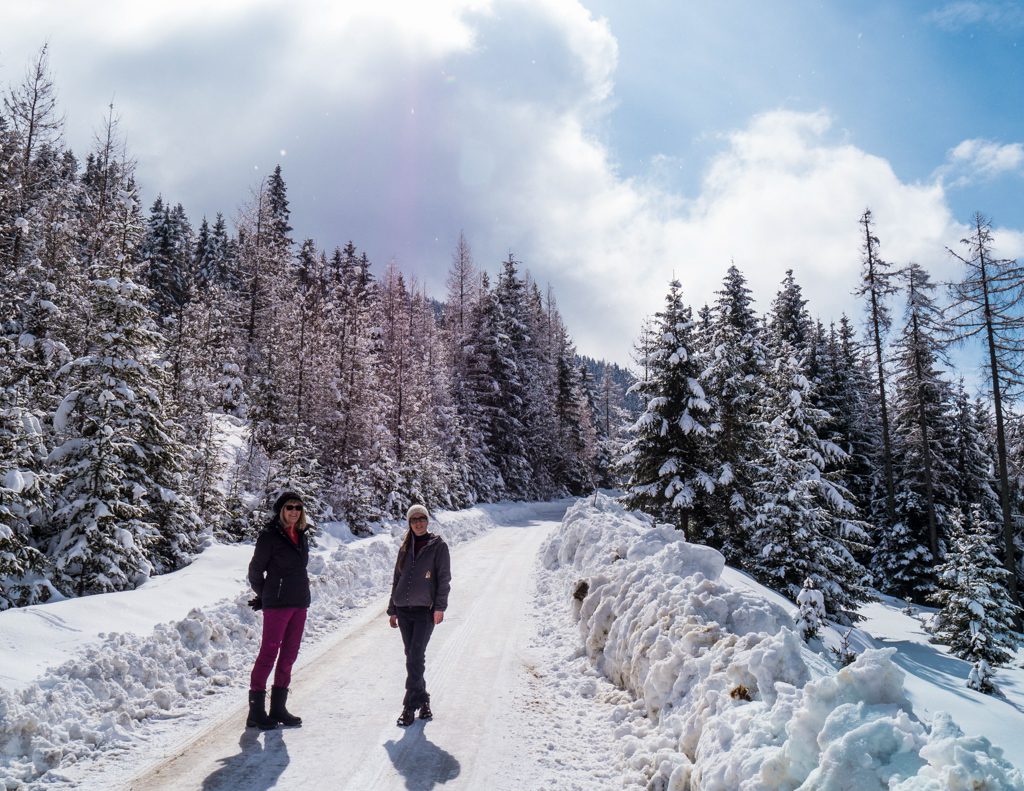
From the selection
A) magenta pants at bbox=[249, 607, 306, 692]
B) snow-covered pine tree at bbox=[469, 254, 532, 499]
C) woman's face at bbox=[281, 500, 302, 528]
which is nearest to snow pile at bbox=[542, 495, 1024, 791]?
magenta pants at bbox=[249, 607, 306, 692]

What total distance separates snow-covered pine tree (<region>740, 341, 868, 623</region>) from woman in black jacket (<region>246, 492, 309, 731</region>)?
1398cm

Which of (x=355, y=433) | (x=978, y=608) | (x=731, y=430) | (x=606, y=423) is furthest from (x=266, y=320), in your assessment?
(x=606, y=423)

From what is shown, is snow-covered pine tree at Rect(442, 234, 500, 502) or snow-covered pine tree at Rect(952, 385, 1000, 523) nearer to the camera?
snow-covered pine tree at Rect(952, 385, 1000, 523)

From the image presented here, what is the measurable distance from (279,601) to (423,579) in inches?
59.9

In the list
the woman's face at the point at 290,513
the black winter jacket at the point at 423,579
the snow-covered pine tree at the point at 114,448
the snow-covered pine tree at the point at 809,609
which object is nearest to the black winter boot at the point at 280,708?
the black winter jacket at the point at 423,579

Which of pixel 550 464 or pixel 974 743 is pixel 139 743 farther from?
pixel 550 464

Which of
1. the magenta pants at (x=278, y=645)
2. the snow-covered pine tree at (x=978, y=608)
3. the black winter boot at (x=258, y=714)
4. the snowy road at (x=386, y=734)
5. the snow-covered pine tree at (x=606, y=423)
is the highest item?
the snow-covered pine tree at (x=606, y=423)

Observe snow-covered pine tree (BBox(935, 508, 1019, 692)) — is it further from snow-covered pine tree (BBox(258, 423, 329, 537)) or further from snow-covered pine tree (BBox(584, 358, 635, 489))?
snow-covered pine tree (BBox(584, 358, 635, 489))

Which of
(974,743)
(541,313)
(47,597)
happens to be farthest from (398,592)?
(541,313)

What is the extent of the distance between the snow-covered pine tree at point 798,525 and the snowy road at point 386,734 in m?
9.83

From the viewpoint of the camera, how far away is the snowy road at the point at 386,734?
4.91 metres

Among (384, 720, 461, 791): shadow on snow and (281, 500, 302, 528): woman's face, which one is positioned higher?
(281, 500, 302, 528): woman's face

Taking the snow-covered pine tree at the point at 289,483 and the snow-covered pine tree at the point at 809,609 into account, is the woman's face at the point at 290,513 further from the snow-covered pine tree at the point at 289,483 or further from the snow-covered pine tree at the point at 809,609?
the snow-covered pine tree at the point at 289,483

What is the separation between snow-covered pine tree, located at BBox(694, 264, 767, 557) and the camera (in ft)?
66.7
